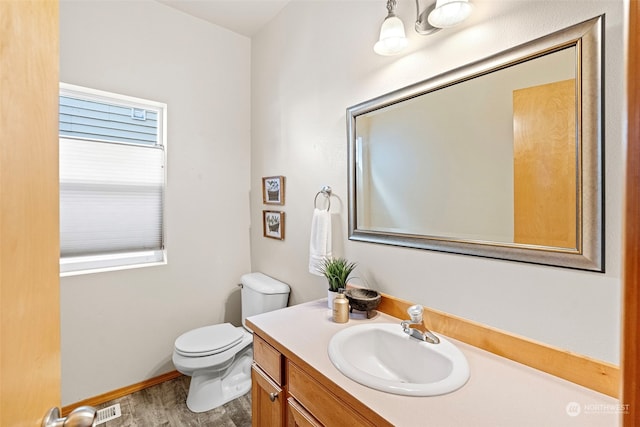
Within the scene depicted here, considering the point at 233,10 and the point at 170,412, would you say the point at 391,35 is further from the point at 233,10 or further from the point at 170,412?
the point at 170,412

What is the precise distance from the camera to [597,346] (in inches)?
33.0

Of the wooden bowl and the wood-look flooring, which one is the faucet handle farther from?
the wood-look flooring

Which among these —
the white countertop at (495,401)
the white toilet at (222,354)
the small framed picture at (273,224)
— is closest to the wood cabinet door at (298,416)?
the white countertop at (495,401)

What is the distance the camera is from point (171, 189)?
7.16 ft

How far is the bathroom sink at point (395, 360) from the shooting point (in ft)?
2.81

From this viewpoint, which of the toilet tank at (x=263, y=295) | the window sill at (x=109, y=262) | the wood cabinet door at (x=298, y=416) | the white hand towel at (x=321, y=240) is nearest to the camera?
the wood cabinet door at (x=298, y=416)

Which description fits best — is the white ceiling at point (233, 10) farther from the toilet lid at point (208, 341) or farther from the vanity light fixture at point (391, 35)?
the toilet lid at point (208, 341)

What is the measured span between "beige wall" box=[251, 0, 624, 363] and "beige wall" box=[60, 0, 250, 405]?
0.65 ft

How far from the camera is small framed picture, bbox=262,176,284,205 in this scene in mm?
2145

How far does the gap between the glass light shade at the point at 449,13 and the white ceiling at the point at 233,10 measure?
4.53ft

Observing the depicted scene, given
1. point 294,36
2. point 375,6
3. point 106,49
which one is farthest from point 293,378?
point 106,49

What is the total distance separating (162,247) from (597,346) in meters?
2.36

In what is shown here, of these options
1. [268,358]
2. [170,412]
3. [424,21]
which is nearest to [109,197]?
[170,412]

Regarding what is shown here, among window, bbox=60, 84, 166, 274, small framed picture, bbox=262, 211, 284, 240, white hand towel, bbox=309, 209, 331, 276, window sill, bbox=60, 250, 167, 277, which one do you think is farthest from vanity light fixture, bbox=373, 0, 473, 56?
window sill, bbox=60, 250, 167, 277
